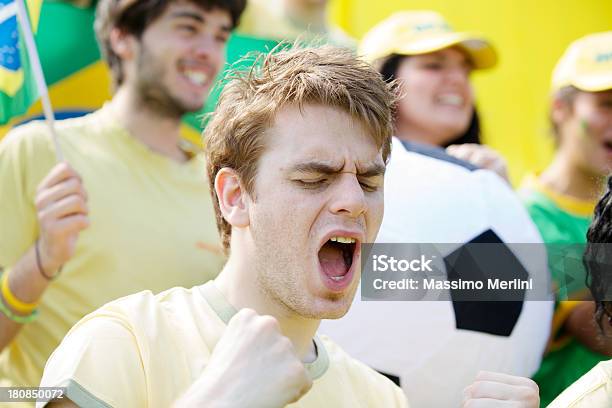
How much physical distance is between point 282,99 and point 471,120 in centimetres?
248

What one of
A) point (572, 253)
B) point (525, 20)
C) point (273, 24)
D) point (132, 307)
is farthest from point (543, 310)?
point (525, 20)

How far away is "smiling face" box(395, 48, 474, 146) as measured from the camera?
4.24 meters

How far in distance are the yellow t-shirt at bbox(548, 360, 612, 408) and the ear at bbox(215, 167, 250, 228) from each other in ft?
2.56

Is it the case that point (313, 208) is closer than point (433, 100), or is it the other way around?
point (313, 208)

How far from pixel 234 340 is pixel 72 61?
356 centimetres

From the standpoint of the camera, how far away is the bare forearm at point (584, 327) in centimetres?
361

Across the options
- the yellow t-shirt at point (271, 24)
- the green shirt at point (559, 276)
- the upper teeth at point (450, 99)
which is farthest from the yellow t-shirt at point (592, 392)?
the yellow t-shirt at point (271, 24)

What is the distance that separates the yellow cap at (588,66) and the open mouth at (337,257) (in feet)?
8.07

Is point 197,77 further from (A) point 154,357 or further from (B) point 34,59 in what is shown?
(A) point 154,357

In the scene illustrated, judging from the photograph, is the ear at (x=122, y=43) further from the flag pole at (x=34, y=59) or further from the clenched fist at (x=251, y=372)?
the clenched fist at (x=251, y=372)

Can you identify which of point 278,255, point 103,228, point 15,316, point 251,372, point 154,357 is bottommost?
point 15,316

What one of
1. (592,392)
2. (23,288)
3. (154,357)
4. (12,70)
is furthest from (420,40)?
(154,357)

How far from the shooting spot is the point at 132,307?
85.6 inches

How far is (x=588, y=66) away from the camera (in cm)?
456
